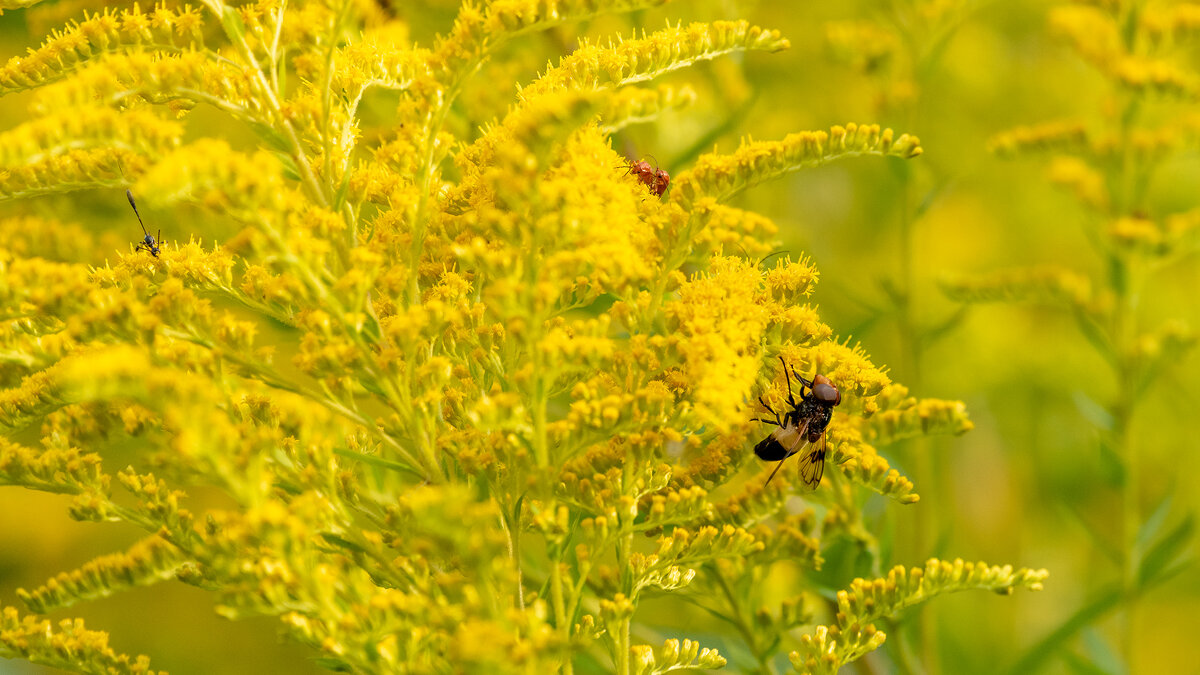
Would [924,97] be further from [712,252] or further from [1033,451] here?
[712,252]

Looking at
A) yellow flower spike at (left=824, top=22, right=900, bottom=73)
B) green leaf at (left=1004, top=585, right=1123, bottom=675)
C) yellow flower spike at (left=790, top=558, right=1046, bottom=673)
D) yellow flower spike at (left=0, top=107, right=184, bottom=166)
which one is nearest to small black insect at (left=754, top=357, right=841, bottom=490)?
yellow flower spike at (left=790, top=558, right=1046, bottom=673)

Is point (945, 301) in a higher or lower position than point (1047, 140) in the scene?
lower

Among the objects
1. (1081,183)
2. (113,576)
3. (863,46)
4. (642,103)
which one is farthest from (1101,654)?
(113,576)

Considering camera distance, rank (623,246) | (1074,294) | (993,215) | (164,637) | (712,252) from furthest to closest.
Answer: (993,215), (164,637), (1074,294), (712,252), (623,246)

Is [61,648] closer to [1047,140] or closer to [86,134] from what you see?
[86,134]

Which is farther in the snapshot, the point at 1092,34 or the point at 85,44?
the point at 1092,34

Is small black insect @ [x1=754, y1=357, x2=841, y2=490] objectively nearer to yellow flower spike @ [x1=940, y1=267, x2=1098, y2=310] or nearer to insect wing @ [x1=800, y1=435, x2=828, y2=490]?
insect wing @ [x1=800, y1=435, x2=828, y2=490]

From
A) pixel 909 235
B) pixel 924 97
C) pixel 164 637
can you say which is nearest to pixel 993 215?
pixel 924 97
